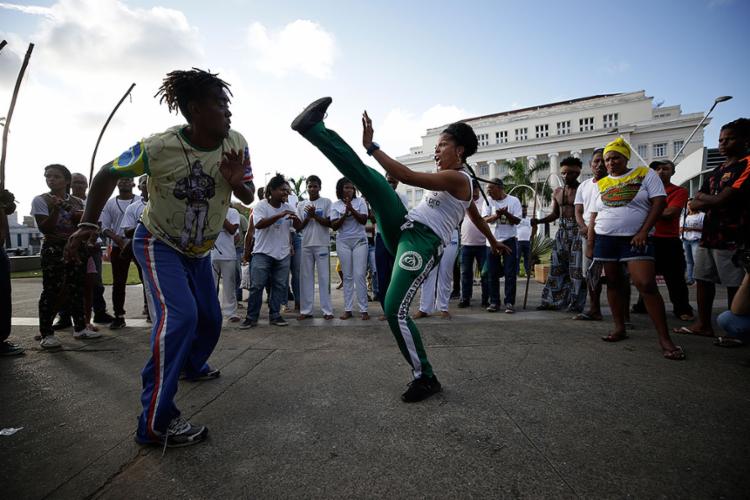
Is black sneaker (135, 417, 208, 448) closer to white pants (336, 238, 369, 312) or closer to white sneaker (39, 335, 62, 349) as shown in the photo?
white sneaker (39, 335, 62, 349)

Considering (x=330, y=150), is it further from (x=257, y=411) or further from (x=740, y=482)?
(x=740, y=482)

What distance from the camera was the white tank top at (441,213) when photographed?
2.72m

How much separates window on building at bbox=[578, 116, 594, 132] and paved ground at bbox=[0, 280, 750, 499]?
65166mm

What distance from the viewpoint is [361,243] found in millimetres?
5625

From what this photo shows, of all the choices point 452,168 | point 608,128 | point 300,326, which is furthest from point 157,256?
point 608,128

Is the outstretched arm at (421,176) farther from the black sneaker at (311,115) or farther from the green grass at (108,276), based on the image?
the green grass at (108,276)

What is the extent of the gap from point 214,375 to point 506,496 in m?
2.38

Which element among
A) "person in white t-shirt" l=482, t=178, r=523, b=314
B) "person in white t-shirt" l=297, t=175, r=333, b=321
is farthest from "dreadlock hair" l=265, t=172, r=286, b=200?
"person in white t-shirt" l=482, t=178, r=523, b=314

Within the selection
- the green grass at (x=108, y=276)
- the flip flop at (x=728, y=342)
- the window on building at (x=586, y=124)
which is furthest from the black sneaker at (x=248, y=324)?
the window on building at (x=586, y=124)

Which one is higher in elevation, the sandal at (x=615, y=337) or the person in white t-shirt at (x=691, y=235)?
the person in white t-shirt at (x=691, y=235)

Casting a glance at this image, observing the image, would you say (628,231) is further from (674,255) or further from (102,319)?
(102,319)

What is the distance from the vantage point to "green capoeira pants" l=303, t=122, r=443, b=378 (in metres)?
2.51

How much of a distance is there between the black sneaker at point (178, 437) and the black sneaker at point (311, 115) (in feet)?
6.20

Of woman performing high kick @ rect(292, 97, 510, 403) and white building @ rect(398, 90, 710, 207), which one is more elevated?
white building @ rect(398, 90, 710, 207)
